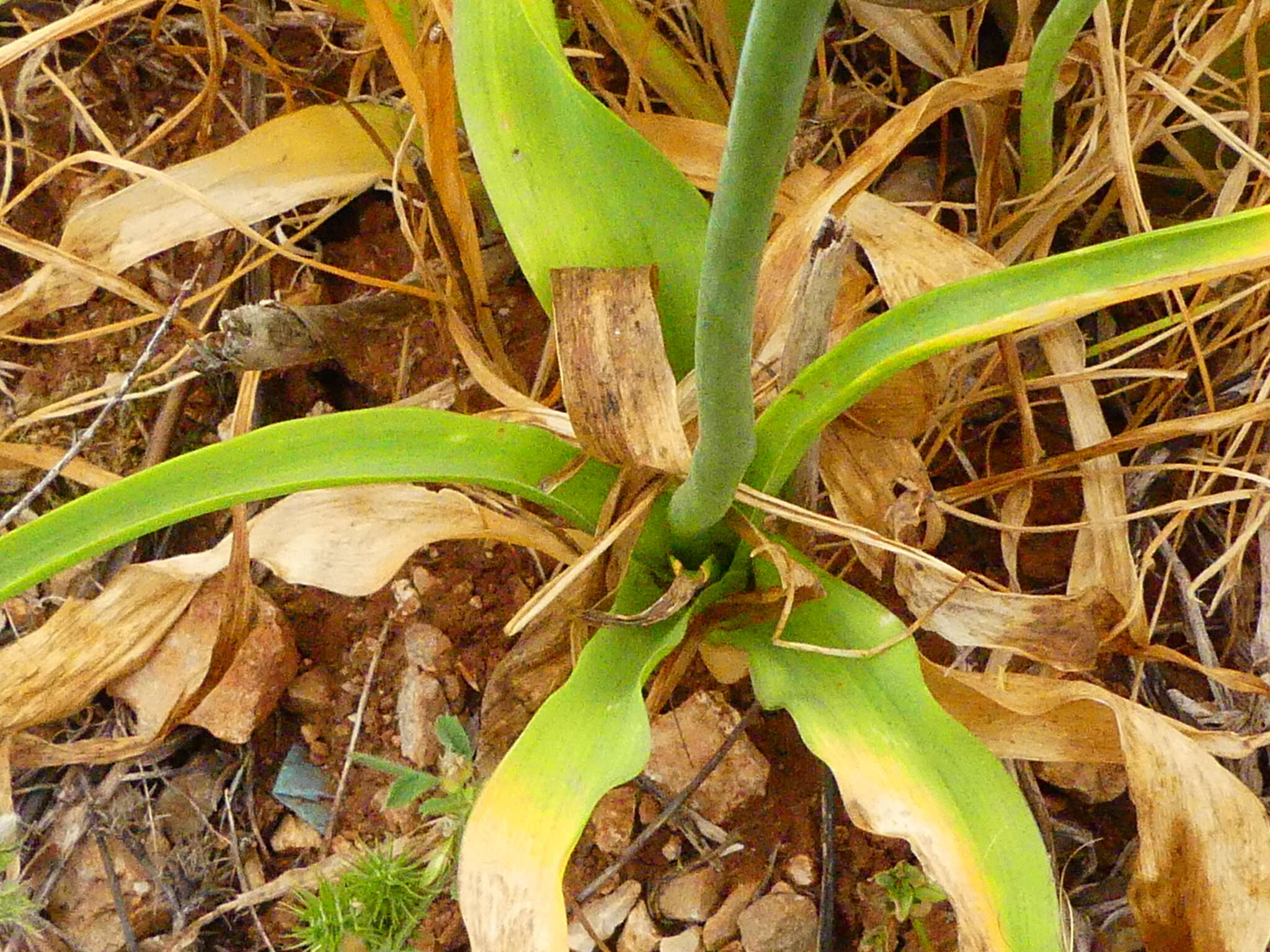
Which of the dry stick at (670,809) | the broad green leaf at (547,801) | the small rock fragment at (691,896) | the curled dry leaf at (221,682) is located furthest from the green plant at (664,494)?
the curled dry leaf at (221,682)

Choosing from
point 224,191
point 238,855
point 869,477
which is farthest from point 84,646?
point 869,477

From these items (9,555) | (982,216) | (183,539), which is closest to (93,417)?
(183,539)

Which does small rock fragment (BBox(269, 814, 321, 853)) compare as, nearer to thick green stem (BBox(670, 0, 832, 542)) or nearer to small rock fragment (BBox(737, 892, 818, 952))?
small rock fragment (BBox(737, 892, 818, 952))

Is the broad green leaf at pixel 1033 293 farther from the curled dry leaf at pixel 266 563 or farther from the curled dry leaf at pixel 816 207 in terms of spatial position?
the curled dry leaf at pixel 266 563

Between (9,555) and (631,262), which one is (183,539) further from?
A: (631,262)

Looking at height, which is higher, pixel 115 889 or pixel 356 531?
pixel 356 531

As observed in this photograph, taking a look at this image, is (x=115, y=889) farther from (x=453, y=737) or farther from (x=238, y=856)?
(x=453, y=737)

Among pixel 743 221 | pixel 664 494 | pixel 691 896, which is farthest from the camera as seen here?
pixel 691 896
